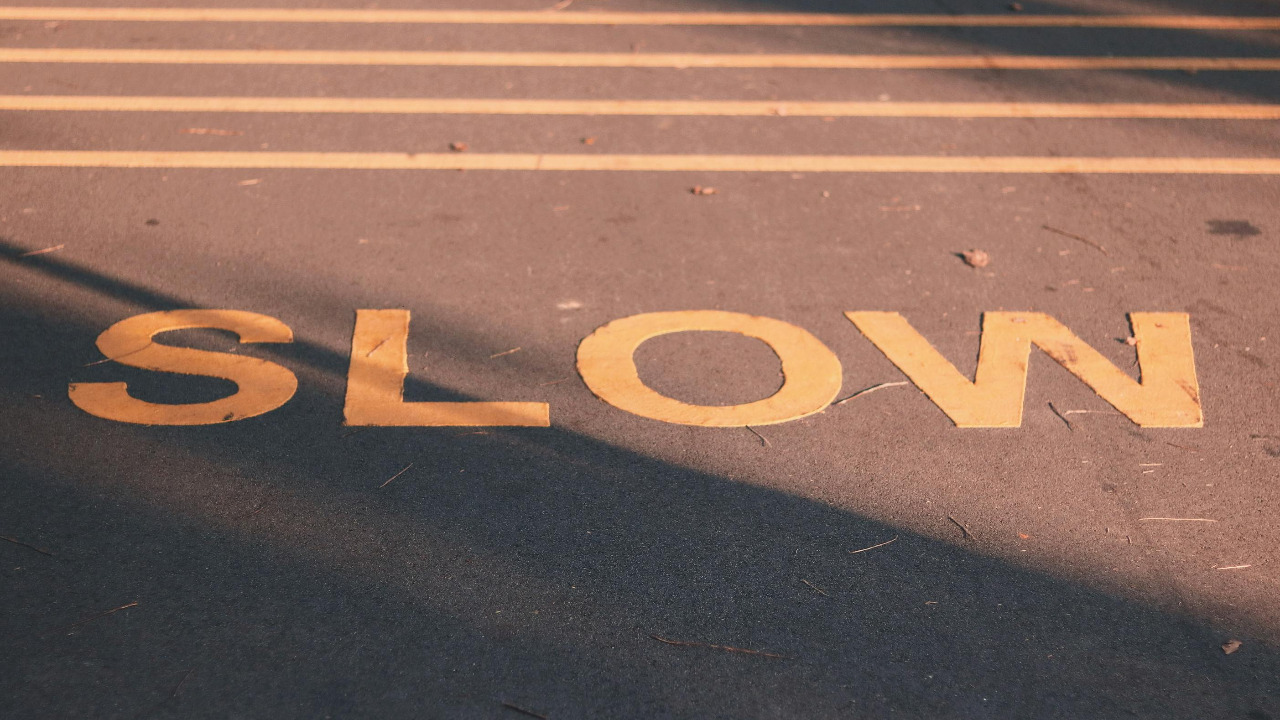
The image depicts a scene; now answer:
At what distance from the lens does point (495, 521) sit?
3566mm

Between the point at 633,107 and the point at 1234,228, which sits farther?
the point at 633,107

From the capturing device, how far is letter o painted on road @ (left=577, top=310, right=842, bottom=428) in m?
4.17

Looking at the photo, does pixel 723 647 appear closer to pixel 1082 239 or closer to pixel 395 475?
pixel 395 475

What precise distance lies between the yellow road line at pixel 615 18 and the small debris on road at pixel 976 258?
3.48m

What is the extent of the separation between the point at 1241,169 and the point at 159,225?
588 centimetres

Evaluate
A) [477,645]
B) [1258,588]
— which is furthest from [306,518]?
[1258,588]

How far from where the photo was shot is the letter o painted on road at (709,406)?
4.17m

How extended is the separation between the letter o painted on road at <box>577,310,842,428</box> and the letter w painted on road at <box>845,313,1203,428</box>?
12.8 inches

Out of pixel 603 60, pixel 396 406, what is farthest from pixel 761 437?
pixel 603 60

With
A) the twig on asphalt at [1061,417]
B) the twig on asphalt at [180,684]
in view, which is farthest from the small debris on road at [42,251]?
the twig on asphalt at [1061,417]

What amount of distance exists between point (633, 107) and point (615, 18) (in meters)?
1.69

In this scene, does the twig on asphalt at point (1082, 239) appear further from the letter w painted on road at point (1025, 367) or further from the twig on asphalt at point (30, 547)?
the twig on asphalt at point (30, 547)

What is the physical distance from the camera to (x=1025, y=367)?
4480mm

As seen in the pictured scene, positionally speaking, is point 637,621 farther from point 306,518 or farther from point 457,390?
point 457,390
